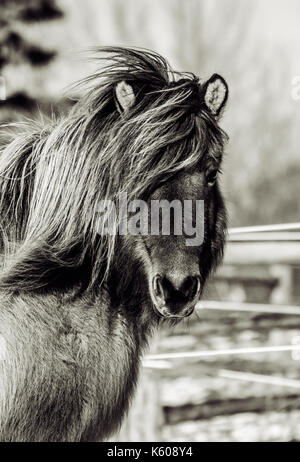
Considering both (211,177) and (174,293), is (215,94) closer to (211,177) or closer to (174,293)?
(211,177)

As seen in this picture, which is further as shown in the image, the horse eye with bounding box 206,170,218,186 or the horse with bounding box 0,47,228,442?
the horse eye with bounding box 206,170,218,186

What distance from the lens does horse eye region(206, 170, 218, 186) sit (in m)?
1.97

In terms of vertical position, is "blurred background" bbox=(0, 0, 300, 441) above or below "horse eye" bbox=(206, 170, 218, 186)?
below

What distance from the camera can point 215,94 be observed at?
2.04 metres

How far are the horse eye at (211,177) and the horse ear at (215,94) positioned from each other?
0.21 metres

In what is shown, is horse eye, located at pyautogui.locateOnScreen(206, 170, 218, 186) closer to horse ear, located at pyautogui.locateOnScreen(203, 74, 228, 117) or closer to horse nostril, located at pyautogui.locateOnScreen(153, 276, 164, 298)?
horse ear, located at pyautogui.locateOnScreen(203, 74, 228, 117)

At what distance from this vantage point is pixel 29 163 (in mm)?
1997

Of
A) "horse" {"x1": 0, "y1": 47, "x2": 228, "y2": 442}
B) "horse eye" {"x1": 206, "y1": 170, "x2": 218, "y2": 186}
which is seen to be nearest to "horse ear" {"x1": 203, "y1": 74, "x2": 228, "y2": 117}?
"horse" {"x1": 0, "y1": 47, "x2": 228, "y2": 442}

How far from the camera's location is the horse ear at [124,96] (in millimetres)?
1877

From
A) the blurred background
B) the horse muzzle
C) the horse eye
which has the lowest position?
the blurred background

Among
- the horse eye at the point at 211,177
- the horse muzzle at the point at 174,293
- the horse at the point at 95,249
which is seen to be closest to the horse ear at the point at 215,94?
the horse at the point at 95,249

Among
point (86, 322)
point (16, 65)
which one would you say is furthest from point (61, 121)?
point (16, 65)

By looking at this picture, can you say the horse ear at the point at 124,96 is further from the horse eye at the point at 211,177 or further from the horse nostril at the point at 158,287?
Answer: the horse nostril at the point at 158,287
